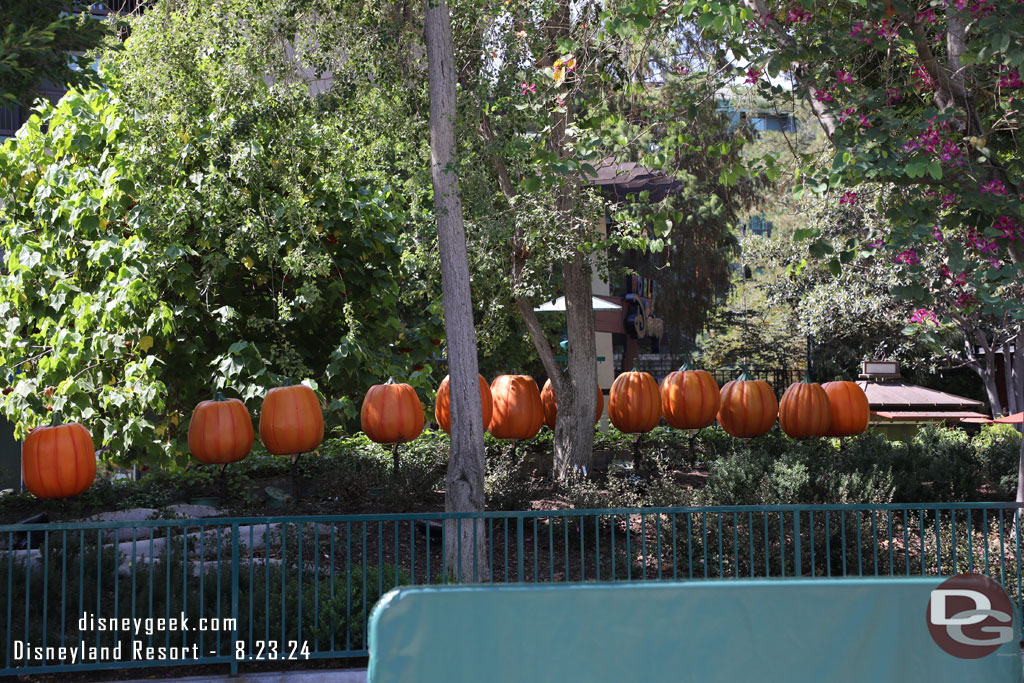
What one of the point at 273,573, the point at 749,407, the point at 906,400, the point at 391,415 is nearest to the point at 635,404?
the point at 749,407

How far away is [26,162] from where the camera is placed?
12.1 m

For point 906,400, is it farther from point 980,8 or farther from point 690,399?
point 980,8

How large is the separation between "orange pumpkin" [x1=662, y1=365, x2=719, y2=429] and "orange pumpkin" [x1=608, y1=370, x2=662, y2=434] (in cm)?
16

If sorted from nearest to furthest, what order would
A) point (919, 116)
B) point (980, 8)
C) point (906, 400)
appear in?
point (980, 8) < point (919, 116) < point (906, 400)

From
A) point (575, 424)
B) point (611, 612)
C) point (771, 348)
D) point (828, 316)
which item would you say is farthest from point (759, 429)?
point (771, 348)

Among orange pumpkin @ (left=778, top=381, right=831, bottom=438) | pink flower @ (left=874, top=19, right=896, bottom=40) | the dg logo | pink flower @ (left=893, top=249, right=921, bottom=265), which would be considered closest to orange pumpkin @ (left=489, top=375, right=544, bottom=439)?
orange pumpkin @ (left=778, top=381, right=831, bottom=438)

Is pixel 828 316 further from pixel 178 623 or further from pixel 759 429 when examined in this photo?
pixel 178 623

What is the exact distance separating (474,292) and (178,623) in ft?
19.2

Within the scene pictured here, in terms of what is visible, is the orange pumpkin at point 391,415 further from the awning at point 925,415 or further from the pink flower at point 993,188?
the awning at point 925,415

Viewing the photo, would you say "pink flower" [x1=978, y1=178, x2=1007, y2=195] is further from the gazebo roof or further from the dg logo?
the gazebo roof

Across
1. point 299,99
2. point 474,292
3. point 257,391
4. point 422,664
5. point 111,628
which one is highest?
point 299,99

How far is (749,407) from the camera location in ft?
37.9

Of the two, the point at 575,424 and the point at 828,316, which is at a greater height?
the point at 828,316

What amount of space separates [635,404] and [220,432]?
466cm
